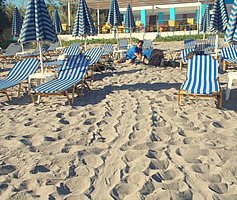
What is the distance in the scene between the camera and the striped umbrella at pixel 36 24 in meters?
5.97

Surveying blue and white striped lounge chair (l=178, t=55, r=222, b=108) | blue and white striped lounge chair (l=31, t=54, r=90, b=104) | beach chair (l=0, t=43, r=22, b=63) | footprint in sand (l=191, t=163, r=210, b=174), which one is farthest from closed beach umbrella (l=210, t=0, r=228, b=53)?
beach chair (l=0, t=43, r=22, b=63)

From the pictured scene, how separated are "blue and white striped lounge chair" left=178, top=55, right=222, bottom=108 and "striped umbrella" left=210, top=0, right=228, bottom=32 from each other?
2.67 metres

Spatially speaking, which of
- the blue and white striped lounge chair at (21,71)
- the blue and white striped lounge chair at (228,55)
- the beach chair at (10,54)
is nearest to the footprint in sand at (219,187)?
the blue and white striped lounge chair at (21,71)

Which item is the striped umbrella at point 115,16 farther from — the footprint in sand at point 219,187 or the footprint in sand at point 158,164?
the footprint in sand at point 219,187

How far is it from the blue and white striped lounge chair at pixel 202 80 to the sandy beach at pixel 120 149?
0.26 meters

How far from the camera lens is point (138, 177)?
291 centimetres

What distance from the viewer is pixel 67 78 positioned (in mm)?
6438

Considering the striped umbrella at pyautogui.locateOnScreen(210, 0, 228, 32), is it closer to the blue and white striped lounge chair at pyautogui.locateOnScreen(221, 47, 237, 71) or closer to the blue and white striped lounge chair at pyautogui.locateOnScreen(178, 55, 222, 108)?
the blue and white striped lounge chair at pyautogui.locateOnScreen(221, 47, 237, 71)

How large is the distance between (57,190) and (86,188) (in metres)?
0.25

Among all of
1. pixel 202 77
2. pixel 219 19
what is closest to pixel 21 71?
pixel 202 77

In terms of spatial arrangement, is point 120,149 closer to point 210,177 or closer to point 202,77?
point 210,177

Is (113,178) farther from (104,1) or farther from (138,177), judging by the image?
(104,1)

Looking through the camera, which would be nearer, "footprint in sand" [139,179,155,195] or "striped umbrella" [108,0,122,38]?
"footprint in sand" [139,179,155,195]

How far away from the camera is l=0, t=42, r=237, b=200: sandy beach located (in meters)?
2.74
